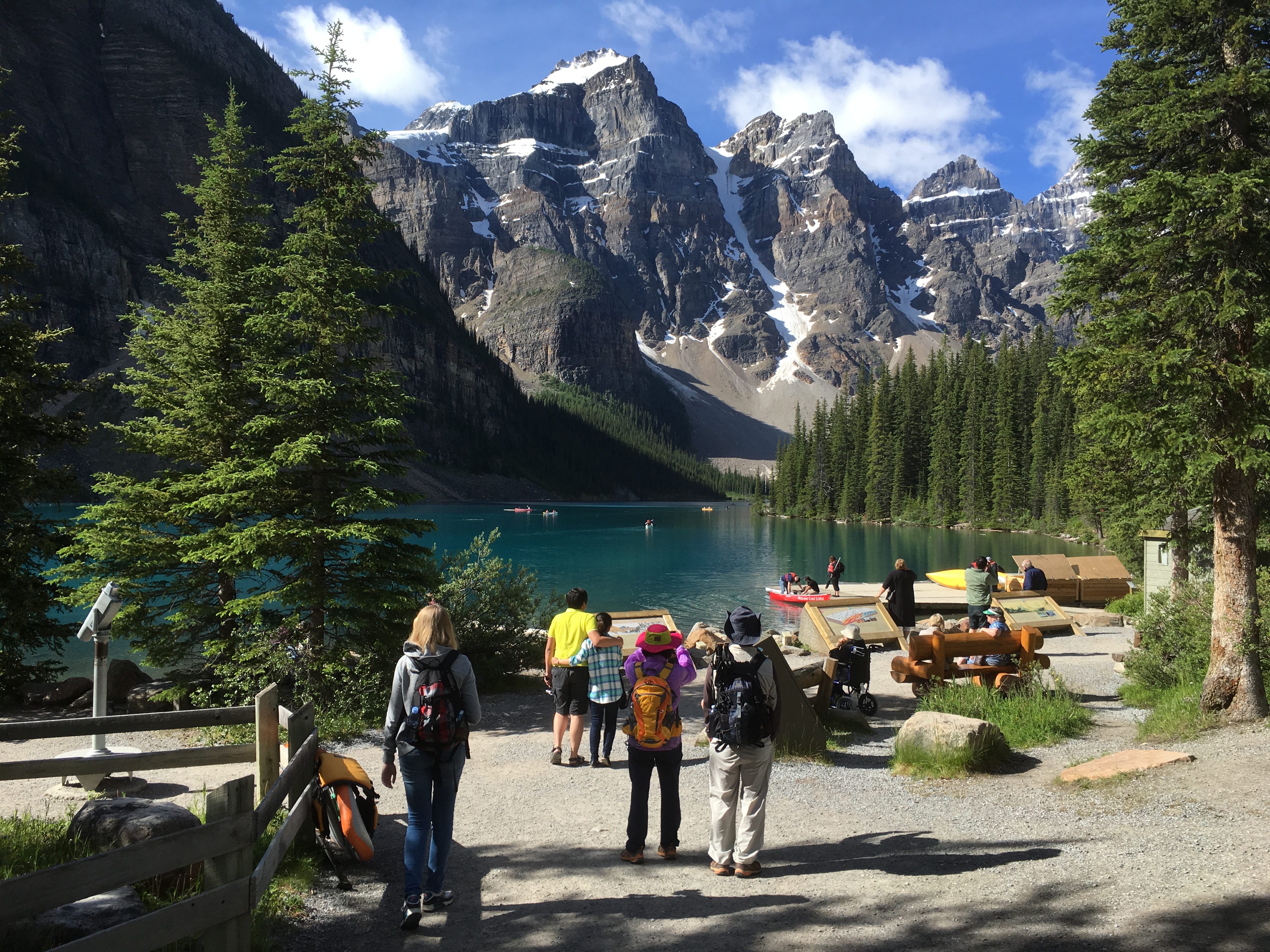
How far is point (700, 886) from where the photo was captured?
525 centimetres

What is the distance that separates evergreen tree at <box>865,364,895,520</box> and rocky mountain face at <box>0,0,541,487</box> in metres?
58.2

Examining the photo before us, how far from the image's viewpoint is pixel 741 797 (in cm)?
552

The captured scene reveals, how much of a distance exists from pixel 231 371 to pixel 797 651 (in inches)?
495

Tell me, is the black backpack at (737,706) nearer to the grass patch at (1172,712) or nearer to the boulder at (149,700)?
the grass patch at (1172,712)

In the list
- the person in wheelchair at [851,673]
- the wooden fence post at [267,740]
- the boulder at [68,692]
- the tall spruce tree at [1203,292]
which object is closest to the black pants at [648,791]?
the wooden fence post at [267,740]

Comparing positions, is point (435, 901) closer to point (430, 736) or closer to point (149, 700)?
point (430, 736)

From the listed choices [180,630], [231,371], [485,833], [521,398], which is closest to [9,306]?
[231,371]

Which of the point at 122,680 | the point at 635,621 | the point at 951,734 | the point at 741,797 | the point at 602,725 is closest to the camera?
the point at 741,797

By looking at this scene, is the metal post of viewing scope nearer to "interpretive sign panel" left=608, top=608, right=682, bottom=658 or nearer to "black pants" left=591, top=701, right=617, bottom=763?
"black pants" left=591, top=701, right=617, bottom=763

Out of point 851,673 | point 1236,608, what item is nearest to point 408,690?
point 851,673

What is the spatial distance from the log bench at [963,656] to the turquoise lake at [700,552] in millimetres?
6837

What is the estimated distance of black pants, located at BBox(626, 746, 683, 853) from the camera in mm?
5676

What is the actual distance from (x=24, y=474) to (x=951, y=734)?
12.3 metres

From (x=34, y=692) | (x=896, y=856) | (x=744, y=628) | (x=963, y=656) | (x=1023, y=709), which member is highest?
(x=744, y=628)
